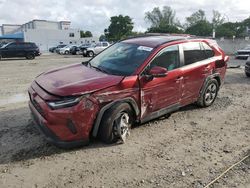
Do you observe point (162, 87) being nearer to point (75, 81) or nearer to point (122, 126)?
point (122, 126)

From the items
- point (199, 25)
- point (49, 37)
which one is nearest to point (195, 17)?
point (199, 25)

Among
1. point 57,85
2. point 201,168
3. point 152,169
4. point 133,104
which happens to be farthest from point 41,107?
point 201,168

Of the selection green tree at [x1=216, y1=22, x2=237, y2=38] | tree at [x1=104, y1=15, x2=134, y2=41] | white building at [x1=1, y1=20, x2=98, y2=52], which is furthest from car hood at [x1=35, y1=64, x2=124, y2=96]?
green tree at [x1=216, y1=22, x2=237, y2=38]

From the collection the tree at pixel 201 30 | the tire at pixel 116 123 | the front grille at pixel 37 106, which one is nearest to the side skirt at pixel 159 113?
the tire at pixel 116 123

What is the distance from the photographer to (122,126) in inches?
180

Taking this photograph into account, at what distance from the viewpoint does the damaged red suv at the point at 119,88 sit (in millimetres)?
4008

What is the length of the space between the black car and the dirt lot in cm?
2066

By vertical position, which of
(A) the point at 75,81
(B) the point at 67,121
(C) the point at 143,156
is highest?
(A) the point at 75,81

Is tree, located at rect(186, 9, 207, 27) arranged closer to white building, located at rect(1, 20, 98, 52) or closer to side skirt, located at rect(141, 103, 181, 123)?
white building, located at rect(1, 20, 98, 52)

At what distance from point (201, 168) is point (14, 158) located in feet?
8.87

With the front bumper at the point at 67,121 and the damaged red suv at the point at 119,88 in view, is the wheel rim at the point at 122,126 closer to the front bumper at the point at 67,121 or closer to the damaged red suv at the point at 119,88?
the damaged red suv at the point at 119,88

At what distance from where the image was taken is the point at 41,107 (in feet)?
13.3

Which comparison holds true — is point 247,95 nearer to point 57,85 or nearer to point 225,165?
point 225,165

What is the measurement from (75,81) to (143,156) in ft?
5.11
